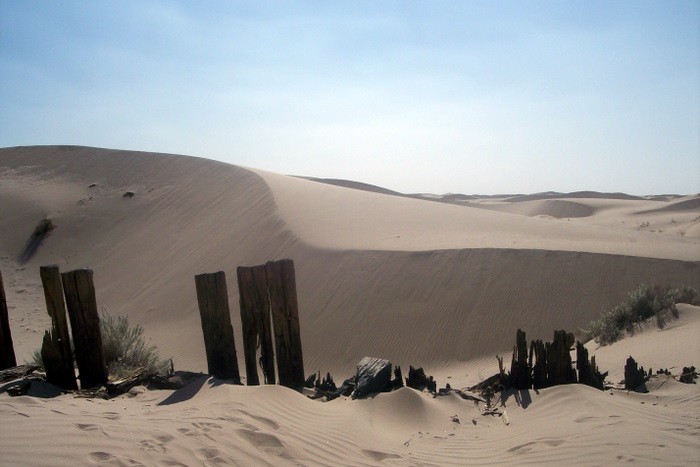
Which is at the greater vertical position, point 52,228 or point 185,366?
point 52,228

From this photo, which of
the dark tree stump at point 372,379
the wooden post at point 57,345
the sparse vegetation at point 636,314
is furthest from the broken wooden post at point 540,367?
the wooden post at point 57,345

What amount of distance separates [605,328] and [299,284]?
785 cm

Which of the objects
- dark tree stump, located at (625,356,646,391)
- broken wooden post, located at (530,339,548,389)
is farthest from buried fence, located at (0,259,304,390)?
dark tree stump, located at (625,356,646,391)

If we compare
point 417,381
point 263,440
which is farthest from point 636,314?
point 263,440

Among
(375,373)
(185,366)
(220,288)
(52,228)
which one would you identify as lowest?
(185,366)

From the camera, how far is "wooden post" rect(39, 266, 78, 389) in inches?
273

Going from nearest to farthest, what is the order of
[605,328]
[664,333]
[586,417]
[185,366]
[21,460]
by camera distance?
[21,460]
[586,417]
[664,333]
[605,328]
[185,366]

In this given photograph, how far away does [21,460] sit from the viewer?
3.89 meters

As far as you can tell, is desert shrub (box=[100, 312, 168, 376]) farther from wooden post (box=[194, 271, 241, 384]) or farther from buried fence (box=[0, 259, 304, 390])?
wooden post (box=[194, 271, 241, 384])

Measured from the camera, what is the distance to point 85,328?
707cm

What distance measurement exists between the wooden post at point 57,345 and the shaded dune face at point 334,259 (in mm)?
6057

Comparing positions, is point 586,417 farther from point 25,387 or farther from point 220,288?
point 25,387

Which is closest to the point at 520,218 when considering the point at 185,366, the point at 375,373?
the point at 185,366

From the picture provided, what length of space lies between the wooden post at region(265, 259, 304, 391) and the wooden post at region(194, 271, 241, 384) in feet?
1.92
